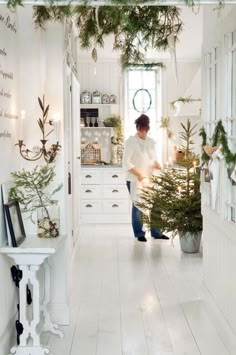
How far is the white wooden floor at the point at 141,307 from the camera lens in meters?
3.48

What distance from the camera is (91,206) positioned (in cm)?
829

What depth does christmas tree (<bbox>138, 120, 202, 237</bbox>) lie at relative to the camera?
599cm

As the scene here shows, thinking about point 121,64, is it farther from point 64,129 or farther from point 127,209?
point 127,209

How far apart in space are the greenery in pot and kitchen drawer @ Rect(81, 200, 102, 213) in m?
4.44

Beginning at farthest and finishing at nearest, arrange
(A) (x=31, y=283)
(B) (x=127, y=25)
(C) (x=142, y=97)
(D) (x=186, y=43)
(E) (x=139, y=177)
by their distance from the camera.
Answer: (C) (x=142, y=97) → (D) (x=186, y=43) → (E) (x=139, y=177) → (A) (x=31, y=283) → (B) (x=127, y=25)

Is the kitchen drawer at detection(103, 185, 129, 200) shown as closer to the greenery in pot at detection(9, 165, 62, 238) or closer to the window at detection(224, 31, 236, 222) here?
the greenery in pot at detection(9, 165, 62, 238)

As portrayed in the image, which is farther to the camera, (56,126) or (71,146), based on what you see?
(71,146)

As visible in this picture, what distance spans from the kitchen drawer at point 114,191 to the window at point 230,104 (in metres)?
4.85

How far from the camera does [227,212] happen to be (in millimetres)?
3426

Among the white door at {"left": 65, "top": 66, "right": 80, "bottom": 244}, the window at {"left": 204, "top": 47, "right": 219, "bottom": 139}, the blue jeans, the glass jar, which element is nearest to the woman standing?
the blue jeans

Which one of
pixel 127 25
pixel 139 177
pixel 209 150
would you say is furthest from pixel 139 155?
pixel 127 25

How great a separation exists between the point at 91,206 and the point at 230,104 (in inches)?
201

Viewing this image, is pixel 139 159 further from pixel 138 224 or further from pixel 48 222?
pixel 48 222

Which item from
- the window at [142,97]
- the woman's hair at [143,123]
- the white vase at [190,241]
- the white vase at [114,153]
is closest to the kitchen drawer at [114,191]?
the white vase at [114,153]
